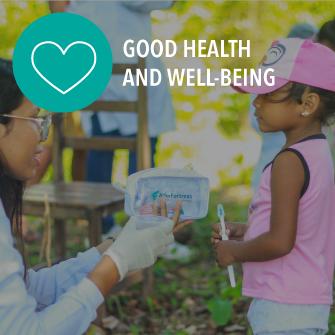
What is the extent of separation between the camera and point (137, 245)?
154 centimetres

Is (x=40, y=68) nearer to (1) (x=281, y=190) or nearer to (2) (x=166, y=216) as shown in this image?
(2) (x=166, y=216)

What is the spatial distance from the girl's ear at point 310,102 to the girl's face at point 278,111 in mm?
14

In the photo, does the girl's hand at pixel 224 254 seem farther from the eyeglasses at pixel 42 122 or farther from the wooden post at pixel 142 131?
the wooden post at pixel 142 131

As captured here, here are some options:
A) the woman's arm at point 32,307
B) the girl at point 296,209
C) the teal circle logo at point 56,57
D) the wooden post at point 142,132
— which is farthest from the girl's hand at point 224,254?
the wooden post at point 142,132

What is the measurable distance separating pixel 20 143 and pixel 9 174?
0.27ft

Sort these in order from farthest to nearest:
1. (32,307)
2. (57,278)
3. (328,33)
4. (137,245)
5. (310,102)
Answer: (328,33) → (57,278) → (310,102) → (137,245) → (32,307)

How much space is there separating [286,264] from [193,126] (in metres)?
4.49

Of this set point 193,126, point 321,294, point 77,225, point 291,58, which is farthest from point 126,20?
point 193,126

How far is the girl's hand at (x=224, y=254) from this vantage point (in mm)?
1762

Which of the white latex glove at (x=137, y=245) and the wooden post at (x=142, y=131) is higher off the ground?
the wooden post at (x=142, y=131)

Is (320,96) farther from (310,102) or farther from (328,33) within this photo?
(328,33)

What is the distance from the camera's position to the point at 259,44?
6.23m

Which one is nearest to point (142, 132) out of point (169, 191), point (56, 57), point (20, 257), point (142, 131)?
point (142, 131)

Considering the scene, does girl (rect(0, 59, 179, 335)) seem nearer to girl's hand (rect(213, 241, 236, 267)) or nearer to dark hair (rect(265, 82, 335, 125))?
girl's hand (rect(213, 241, 236, 267))
